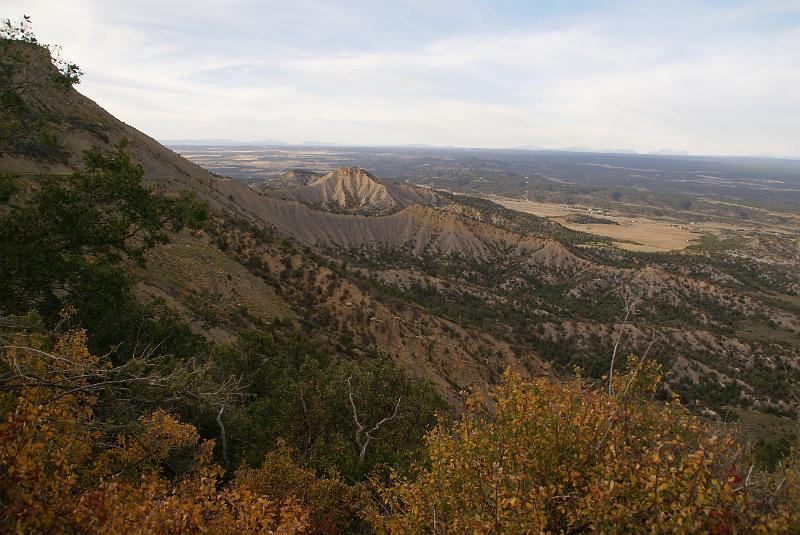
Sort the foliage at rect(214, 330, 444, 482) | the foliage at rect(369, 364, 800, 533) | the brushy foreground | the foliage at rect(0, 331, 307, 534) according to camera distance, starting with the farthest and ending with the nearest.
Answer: the foliage at rect(214, 330, 444, 482) < the foliage at rect(369, 364, 800, 533) < the brushy foreground < the foliage at rect(0, 331, 307, 534)

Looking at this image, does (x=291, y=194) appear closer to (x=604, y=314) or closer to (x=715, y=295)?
(x=604, y=314)

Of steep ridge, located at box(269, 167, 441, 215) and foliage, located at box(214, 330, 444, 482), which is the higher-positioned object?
steep ridge, located at box(269, 167, 441, 215)

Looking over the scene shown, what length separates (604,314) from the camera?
74562mm

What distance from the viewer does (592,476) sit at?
762 cm

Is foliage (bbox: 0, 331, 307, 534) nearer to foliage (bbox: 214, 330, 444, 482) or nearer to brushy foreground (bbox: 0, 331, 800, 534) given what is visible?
brushy foreground (bbox: 0, 331, 800, 534)

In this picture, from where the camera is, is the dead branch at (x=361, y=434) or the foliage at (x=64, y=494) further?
the dead branch at (x=361, y=434)

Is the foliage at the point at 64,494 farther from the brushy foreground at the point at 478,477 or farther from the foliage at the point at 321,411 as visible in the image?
the foliage at the point at 321,411

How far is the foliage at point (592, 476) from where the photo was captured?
6.22 m

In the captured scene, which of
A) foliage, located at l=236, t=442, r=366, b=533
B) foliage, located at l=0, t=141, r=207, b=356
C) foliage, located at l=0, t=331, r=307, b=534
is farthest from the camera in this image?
foliage, located at l=0, t=141, r=207, b=356

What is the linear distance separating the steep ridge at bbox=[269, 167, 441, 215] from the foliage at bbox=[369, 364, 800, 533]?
129 metres

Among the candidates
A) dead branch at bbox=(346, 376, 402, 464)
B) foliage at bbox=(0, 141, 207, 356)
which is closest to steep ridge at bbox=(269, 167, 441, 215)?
dead branch at bbox=(346, 376, 402, 464)

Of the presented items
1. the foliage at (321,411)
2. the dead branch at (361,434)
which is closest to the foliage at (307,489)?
the foliage at (321,411)

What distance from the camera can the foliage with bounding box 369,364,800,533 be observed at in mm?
6223

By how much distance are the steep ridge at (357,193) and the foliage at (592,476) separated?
129 m
